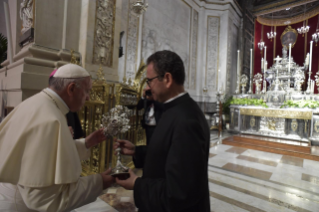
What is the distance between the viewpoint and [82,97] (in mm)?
1373

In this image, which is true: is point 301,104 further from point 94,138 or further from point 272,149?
point 94,138

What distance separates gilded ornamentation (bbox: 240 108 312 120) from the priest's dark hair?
7198mm

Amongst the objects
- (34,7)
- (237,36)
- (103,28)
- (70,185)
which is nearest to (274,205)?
(70,185)

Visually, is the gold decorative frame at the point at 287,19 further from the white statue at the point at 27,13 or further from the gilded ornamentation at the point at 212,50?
the white statue at the point at 27,13

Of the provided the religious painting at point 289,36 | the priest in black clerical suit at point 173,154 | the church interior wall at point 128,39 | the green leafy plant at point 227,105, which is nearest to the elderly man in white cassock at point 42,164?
the priest in black clerical suit at point 173,154

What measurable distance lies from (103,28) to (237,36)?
9.72 m

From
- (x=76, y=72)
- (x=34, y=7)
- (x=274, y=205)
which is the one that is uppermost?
(x=34, y=7)

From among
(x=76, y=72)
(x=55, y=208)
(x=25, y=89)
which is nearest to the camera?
(x=55, y=208)

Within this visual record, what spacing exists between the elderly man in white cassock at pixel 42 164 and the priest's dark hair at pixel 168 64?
0.70 m

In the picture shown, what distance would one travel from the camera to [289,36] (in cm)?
1092

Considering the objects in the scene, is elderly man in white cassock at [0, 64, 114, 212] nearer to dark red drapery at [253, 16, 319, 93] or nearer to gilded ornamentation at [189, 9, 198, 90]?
gilded ornamentation at [189, 9, 198, 90]

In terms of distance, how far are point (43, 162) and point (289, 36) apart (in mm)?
13623

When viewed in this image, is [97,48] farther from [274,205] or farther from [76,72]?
[274,205]

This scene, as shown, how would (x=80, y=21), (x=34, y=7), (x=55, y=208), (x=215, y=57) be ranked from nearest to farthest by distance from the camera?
(x=55, y=208)
(x=34, y=7)
(x=80, y=21)
(x=215, y=57)
